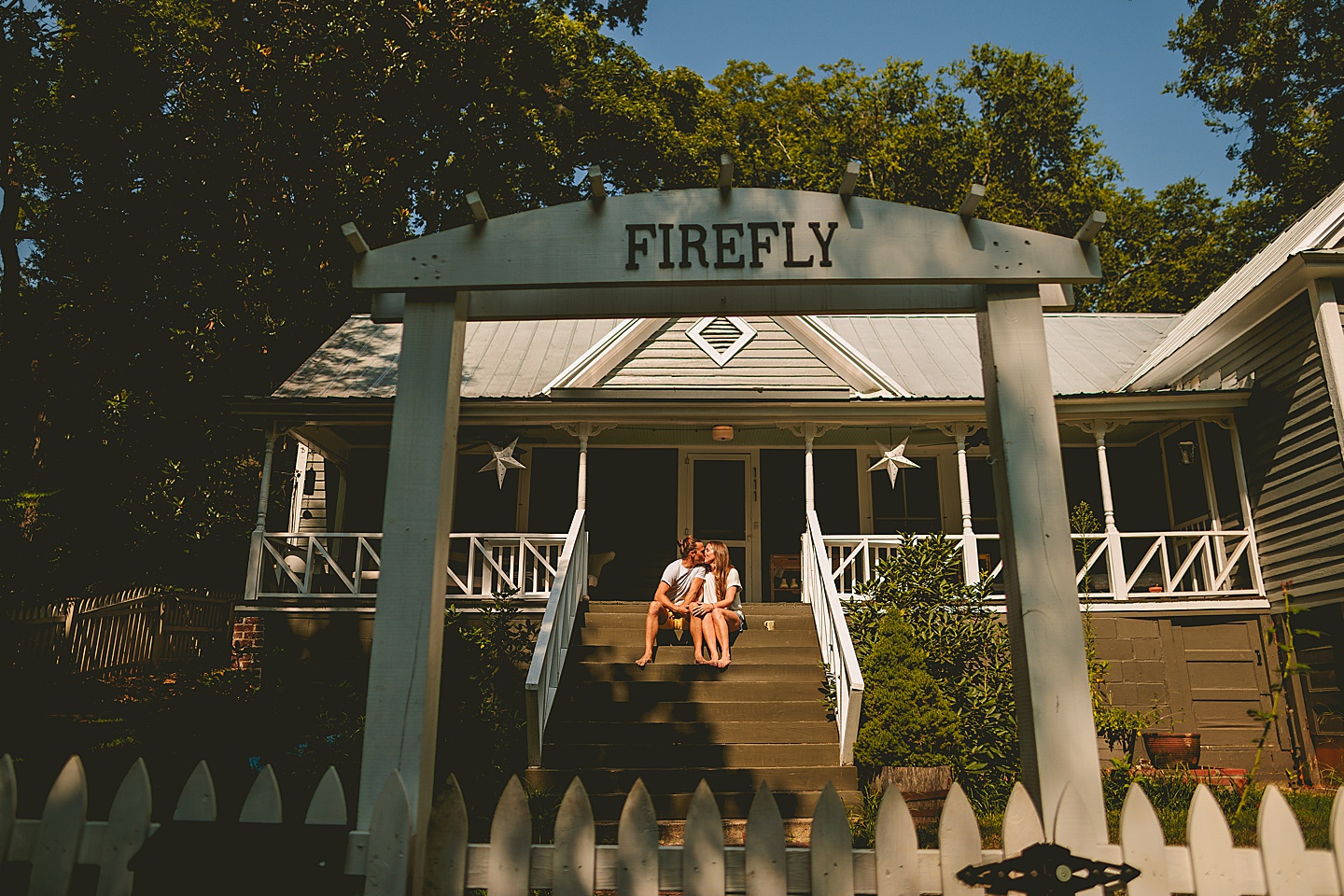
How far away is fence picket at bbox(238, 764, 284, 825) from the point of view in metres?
2.74

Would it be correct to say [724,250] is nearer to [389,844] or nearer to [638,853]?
[638,853]

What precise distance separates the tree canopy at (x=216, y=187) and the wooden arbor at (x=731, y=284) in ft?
35.9

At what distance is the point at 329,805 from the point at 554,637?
6073 millimetres

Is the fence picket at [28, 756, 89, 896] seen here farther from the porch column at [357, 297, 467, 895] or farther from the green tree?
the green tree

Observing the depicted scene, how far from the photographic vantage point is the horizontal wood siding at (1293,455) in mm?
10250

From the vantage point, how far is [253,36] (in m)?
15.6

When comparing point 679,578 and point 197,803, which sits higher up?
point 679,578

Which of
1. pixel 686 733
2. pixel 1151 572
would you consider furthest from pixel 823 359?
pixel 686 733

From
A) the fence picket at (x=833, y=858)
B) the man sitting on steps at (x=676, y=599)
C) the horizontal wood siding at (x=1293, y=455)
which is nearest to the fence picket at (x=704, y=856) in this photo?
the fence picket at (x=833, y=858)

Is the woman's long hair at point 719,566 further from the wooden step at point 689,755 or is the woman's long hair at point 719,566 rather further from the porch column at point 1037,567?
the porch column at point 1037,567

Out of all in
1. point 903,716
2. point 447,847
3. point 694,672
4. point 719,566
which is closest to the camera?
point 447,847

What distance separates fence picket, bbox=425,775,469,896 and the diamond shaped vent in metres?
10.8

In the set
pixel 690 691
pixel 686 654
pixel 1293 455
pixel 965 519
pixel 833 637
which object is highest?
pixel 1293 455

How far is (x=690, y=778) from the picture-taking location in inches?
301
